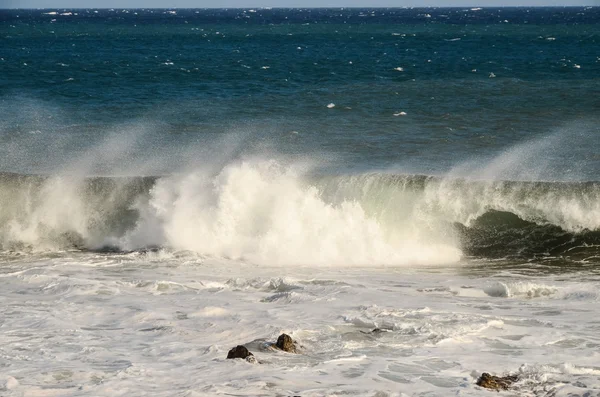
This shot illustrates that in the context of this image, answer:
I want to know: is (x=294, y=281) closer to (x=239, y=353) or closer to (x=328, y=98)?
(x=239, y=353)

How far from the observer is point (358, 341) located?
9.95 meters

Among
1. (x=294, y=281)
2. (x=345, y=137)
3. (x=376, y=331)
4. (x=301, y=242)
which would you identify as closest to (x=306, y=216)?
(x=301, y=242)

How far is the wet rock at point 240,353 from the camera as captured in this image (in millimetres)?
9195

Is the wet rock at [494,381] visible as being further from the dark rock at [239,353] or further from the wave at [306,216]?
the wave at [306,216]

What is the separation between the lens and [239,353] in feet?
30.4

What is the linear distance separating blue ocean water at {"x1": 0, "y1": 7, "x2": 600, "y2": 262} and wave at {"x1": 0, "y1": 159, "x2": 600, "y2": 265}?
5 cm

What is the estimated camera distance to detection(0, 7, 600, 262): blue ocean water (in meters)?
17.2

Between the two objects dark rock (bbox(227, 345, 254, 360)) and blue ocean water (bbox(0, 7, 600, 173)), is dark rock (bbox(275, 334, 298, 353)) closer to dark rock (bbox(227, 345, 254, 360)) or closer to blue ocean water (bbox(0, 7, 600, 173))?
dark rock (bbox(227, 345, 254, 360))

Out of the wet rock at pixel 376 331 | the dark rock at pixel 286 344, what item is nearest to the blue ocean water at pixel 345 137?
the wet rock at pixel 376 331

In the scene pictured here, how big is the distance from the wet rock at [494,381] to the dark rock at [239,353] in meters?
2.27

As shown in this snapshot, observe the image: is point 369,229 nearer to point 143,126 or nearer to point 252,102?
point 143,126

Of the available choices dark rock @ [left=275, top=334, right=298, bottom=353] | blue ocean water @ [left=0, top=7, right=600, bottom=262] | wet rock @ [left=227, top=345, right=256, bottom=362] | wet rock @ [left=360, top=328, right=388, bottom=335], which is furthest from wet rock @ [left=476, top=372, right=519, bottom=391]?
blue ocean water @ [left=0, top=7, right=600, bottom=262]

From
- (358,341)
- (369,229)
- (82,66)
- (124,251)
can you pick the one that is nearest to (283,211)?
(369,229)

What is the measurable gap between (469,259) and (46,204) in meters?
8.23
